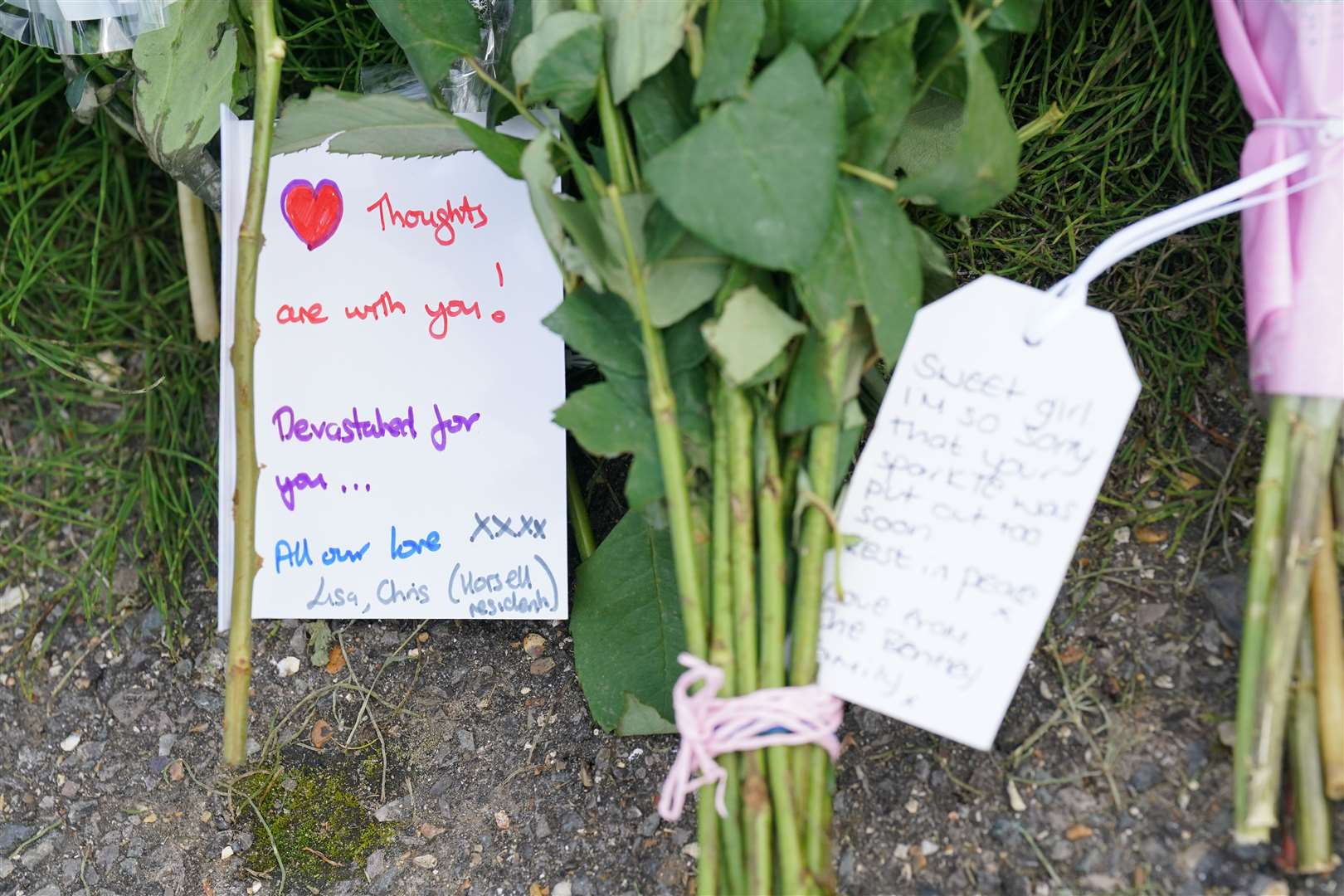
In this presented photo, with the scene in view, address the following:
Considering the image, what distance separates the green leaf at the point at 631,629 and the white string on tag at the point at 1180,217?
0.84 ft

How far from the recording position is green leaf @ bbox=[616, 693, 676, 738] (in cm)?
64

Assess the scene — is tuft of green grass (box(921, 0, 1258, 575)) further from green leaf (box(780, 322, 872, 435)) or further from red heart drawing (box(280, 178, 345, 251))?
red heart drawing (box(280, 178, 345, 251))

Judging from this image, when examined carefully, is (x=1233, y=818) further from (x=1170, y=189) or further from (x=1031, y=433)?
(x=1170, y=189)

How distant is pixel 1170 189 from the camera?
0.68 m

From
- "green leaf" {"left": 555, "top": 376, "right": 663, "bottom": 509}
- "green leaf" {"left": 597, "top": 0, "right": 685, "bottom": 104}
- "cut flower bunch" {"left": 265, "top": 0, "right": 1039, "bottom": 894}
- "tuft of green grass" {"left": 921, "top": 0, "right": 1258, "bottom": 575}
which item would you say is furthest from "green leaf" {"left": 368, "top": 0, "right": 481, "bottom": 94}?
"tuft of green grass" {"left": 921, "top": 0, "right": 1258, "bottom": 575}

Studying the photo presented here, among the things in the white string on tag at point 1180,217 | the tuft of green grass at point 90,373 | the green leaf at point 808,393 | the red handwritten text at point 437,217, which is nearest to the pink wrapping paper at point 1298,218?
the white string on tag at point 1180,217

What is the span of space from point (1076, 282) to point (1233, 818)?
30 centimetres

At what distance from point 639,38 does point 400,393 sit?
0.31 meters

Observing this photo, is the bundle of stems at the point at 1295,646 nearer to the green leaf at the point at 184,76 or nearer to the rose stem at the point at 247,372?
the rose stem at the point at 247,372

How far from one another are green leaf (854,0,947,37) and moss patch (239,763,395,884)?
55 centimetres

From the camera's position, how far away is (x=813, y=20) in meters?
0.49

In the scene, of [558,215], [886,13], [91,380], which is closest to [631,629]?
[558,215]

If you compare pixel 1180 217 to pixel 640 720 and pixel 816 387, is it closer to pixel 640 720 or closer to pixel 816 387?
pixel 816 387

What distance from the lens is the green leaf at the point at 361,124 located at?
0.57 metres
